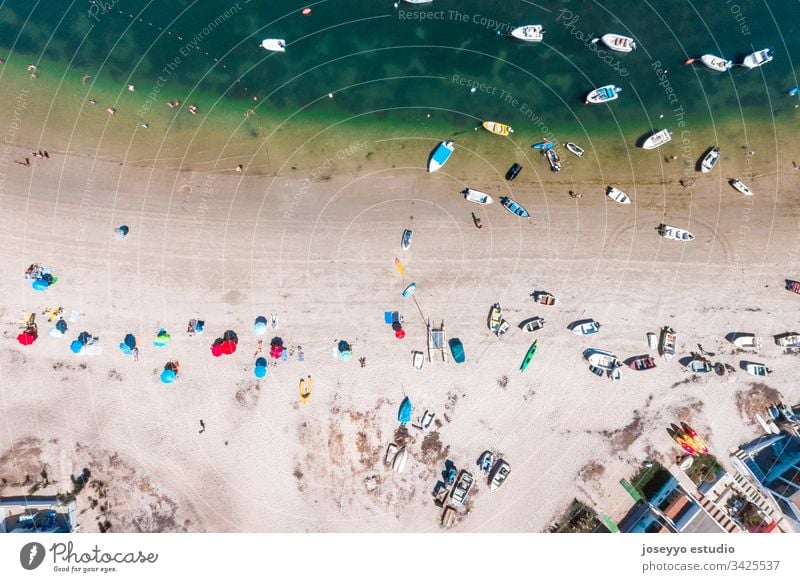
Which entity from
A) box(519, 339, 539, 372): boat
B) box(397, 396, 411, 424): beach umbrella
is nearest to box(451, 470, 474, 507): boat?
box(397, 396, 411, 424): beach umbrella

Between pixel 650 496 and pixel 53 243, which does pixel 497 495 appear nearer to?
pixel 650 496

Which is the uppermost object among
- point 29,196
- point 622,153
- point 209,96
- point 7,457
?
point 209,96

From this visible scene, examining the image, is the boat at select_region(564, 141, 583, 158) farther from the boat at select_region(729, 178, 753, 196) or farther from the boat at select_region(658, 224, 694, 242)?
the boat at select_region(729, 178, 753, 196)

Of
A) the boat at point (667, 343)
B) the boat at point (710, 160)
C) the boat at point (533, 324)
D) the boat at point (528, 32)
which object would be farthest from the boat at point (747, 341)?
the boat at point (528, 32)

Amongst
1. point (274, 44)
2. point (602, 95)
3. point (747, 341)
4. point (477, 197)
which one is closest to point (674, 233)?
point (747, 341)

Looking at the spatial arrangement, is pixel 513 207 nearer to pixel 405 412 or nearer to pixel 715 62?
pixel 405 412
